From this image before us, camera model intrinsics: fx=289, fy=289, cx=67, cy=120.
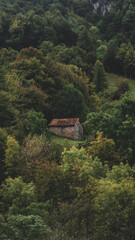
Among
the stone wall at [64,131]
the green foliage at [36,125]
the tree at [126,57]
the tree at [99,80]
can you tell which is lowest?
the stone wall at [64,131]

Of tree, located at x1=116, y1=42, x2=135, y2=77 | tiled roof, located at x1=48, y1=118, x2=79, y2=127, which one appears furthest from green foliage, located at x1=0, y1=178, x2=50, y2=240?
tree, located at x1=116, y1=42, x2=135, y2=77

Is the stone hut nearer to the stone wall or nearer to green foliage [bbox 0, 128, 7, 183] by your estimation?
the stone wall

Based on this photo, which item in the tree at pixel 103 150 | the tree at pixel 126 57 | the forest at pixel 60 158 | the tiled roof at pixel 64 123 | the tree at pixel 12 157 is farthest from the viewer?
the tree at pixel 126 57

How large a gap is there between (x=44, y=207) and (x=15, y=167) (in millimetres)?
8896

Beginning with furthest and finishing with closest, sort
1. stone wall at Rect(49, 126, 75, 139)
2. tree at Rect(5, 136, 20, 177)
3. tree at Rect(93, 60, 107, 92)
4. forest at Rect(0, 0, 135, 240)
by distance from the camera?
tree at Rect(93, 60, 107, 92)
stone wall at Rect(49, 126, 75, 139)
tree at Rect(5, 136, 20, 177)
forest at Rect(0, 0, 135, 240)

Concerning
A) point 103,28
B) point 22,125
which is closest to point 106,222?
point 22,125

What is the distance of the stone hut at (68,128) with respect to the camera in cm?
4559

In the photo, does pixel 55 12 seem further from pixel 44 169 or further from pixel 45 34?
pixel 44 169

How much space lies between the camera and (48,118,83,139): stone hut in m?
45.6

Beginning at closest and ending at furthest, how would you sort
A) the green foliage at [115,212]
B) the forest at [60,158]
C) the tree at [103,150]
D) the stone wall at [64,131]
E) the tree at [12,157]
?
the green foliage at [115,212] → the forest at [60,158] → the tree at [12,157] → the tree at [103,150] → the stone wall at [64,131]

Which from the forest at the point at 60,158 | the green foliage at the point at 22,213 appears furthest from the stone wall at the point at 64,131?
the green foliage at the point at 22,213

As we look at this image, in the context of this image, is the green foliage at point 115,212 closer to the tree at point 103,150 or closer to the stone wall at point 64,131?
the tree at point 103,150

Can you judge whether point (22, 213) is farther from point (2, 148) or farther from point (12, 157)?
point (2, 148)

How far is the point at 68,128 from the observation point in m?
45.7
